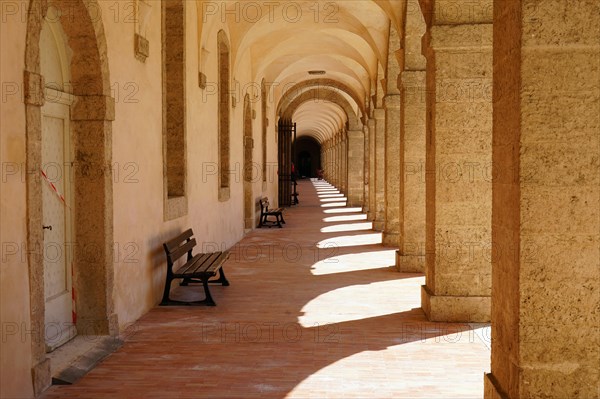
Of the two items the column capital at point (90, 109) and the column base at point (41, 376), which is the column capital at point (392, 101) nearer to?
the column capital at point (90, 109)

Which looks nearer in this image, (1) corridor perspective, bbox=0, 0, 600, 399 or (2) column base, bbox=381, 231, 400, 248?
(1) corridor perspective, bbox=0, 0, 600, 399

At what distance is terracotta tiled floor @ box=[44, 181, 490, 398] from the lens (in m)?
4.69

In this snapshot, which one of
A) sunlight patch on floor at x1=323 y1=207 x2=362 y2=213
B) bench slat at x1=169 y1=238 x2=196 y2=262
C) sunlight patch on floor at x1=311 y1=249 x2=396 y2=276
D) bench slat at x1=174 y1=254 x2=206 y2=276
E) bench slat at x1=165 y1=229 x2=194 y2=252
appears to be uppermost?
bench slat at x1=165 y1=229 x2=194 y2=252

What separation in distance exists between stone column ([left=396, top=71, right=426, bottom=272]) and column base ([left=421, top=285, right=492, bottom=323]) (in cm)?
293

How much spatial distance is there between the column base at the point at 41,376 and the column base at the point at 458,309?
151 inches

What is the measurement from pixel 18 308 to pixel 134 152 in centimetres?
277

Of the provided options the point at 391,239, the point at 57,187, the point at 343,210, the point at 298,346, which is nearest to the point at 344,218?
the point at 343,210

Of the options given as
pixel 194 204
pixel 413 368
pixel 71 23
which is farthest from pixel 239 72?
pixel 413 368

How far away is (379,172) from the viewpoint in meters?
16.7

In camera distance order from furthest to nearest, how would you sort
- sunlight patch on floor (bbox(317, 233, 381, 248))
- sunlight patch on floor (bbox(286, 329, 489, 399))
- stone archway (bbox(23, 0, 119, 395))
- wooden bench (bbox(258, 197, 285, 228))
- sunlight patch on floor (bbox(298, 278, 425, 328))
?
wooden bench (bbox(258, 197, 285, 228)) → sunlight patch on floor (bbox(317, 233, 381, 248)) → sunlight patch on floor (bbox(298, 278, 425, 328)) → stone archway (bbox(23, 0, 119, 395)) → sunlight patch on floor (bbox(286, 329, 489, 399))

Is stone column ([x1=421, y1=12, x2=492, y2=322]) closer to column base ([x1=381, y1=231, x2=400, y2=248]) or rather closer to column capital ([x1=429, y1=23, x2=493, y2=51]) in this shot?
column capital ([x1=429, y1=23, x2=493, y2=51])

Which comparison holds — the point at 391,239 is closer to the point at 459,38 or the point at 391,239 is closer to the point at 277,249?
the point at 277,249

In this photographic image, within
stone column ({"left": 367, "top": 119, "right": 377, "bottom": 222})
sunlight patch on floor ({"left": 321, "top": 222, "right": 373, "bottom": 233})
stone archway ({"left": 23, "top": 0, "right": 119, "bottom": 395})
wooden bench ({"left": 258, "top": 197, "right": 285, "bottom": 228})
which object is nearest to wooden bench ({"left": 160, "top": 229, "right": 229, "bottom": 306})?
stone archway ({"left": 23, "top": 0, "right": 119, "bottom": 395})

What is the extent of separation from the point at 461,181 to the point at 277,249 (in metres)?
6.31
